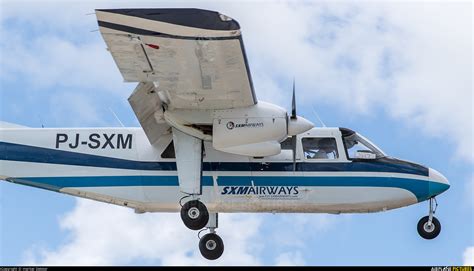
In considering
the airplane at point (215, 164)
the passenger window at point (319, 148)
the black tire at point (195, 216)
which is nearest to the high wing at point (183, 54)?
the airplane at point (215, 164)

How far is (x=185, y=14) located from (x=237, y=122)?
4321 mm

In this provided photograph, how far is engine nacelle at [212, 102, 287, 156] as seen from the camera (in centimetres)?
2502

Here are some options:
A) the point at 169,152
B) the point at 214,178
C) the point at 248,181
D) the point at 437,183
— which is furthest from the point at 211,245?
the point at 437,183

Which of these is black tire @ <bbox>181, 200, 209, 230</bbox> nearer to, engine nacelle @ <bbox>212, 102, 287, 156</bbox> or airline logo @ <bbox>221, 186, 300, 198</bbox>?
airline logo @ <bbox>221, 186, 300, 198</bbox>

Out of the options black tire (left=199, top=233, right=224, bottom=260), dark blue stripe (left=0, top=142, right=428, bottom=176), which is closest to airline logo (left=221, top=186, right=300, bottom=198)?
dark blue stripe (left=0, top=142, right=428, bottom=176)

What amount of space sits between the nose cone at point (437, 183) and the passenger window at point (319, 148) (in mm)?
2352

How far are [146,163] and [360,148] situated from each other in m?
5.19

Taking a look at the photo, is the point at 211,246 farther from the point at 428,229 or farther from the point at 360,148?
the point at 428,229

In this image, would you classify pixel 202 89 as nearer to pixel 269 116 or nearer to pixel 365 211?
pixel 269 116

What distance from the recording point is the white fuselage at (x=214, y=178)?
85.4 ft

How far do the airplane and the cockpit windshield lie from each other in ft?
0.09

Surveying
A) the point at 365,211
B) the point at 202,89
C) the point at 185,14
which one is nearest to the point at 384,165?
the point at 365,211

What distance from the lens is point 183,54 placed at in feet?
74.1

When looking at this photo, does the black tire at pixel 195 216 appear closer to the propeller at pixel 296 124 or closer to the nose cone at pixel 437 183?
the propeller at pixel 296 124
